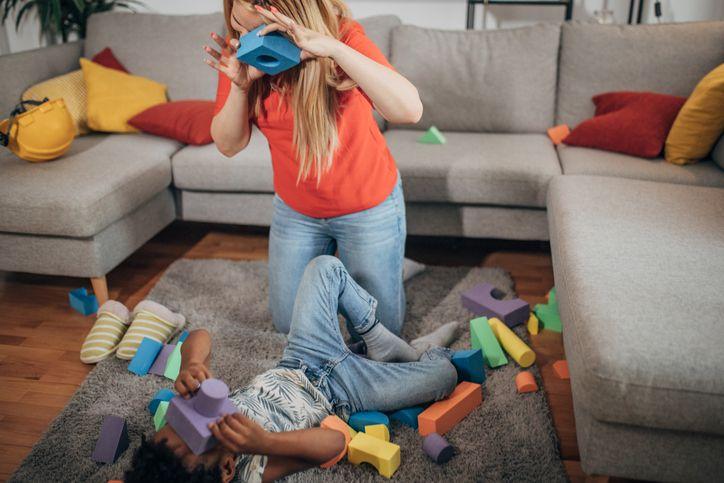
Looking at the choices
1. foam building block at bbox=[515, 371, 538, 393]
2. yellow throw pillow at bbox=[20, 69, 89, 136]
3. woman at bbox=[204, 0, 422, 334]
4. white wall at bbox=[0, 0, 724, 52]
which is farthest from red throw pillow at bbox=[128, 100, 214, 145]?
foam building block at bbox=[515, 371, 538, 393]

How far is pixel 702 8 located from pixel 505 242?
1637 mm

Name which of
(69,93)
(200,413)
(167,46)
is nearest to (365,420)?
(200,413)

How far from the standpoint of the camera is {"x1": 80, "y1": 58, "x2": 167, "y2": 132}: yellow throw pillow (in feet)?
8.84

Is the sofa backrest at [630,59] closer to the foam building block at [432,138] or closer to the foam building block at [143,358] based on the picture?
the foam building block at [432,138]

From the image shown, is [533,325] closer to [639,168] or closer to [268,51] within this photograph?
[639,168]

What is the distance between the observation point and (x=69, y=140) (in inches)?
92.7

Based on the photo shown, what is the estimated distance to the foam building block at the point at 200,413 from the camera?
1.13 meters

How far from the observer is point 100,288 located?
86.0 inches

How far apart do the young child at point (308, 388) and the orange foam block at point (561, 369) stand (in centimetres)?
33

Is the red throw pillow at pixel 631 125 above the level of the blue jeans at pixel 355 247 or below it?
above

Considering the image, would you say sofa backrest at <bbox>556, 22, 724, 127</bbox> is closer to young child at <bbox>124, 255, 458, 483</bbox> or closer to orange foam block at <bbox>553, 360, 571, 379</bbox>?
orange foam block at <bbox>553, 360, 571, 379</bbox>

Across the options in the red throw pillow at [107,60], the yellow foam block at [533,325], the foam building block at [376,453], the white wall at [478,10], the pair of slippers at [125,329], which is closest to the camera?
the foam building block at [376,453]

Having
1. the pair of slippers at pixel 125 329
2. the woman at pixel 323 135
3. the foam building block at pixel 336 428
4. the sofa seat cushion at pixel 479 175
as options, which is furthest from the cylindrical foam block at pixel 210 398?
the sofa seat cushion at pixel 479 175

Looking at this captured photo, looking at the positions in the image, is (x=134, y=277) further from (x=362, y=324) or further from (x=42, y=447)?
(x=362, y=324)
